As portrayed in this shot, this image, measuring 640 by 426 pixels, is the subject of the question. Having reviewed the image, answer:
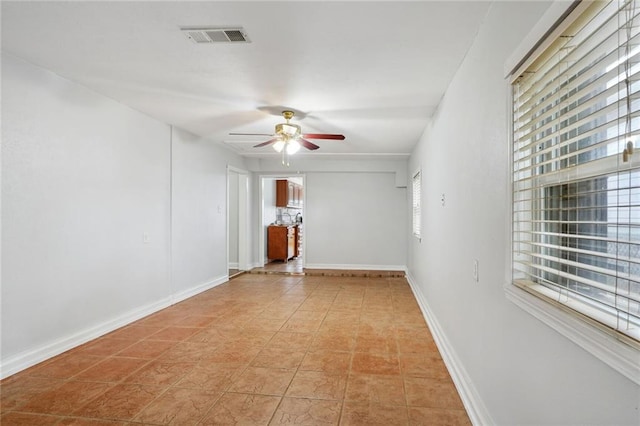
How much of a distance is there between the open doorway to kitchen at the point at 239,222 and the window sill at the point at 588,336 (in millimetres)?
5955

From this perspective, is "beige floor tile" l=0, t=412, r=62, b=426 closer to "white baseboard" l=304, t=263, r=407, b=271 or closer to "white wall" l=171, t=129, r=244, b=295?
"white wall" l=171, t=129, r=244, b=295

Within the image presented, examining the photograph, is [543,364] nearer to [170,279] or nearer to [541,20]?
[541,20]

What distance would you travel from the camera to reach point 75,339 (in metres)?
3.08

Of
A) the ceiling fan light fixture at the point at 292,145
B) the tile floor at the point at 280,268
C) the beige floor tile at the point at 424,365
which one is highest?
the ceiling fan light fixture at the point at 292,145

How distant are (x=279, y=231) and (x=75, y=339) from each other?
206 inches

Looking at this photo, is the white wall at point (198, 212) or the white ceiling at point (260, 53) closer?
the white ceiling at point (260, 53)

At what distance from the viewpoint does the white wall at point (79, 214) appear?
2.57m

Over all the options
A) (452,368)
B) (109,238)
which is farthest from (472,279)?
(109,238)

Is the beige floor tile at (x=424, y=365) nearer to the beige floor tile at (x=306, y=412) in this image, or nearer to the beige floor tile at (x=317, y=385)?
the beige floor tile at (x=317, y=385)

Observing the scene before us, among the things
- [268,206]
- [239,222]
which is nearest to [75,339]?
[239,222]

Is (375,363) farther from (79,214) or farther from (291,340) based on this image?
(79,214)

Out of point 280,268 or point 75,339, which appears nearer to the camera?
point 75,339

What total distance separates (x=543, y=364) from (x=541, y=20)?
1243 mm

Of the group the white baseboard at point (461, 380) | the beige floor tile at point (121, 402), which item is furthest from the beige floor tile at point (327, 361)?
the beige floor tile at point (121, 402)
